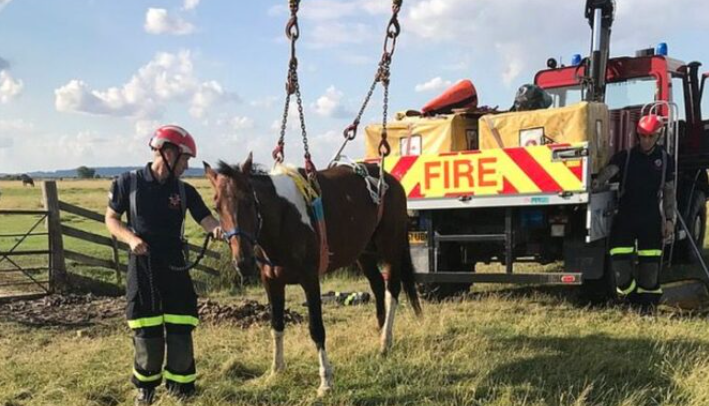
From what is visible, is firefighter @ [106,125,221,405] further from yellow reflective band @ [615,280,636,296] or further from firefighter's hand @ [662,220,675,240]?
firefighter's hand @ [662,220,675,240]

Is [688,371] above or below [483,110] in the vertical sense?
below

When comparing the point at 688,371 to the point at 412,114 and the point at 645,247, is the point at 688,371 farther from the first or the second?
the point at 412,114

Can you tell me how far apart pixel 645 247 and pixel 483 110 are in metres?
2.50

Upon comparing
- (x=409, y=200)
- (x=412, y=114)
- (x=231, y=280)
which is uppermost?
(x=412, y=114)

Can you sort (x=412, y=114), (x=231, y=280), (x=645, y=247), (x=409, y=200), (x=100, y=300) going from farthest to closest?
1. (x=231, y=280)
2. (x=100, y=300)
3. (x=412, y=114)
4. (x=409, y=200)
5. (x=645, y=247)

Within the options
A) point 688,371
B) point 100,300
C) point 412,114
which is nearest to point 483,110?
point 412,114

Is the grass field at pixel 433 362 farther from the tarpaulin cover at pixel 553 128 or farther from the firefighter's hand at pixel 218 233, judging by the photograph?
the tarpaulin cover at pixel 553 128

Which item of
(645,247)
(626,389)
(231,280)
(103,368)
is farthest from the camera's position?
(231,280)

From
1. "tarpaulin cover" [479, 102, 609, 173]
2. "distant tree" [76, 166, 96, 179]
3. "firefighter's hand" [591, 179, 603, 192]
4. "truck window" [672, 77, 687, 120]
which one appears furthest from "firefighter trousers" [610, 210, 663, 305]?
"distant tree" [76, 166, 96, 179]

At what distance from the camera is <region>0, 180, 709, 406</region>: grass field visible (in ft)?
15.0

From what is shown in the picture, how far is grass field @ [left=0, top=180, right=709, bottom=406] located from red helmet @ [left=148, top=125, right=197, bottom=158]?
5.54 ft

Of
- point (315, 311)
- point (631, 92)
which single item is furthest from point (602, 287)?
point (315, 311)

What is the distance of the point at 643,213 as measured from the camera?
7105 mm

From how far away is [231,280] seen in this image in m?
12.6
